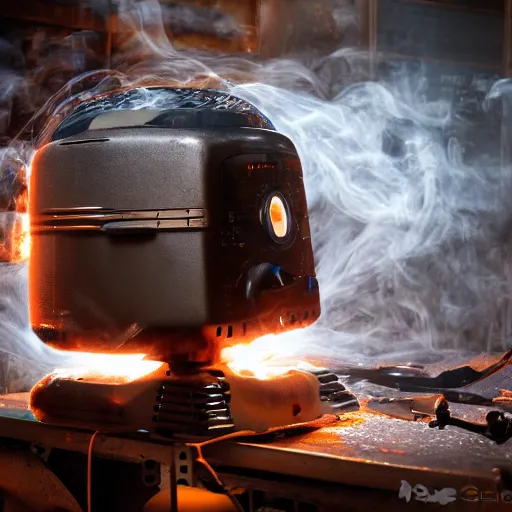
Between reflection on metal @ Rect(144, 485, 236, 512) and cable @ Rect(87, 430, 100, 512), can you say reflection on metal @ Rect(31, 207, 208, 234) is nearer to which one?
cable @ Rect(87, 430, 100, 512)

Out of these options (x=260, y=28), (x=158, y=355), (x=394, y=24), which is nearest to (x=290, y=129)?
(x=260, y=28)

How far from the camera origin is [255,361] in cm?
308

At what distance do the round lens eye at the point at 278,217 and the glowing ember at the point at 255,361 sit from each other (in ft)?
1.31

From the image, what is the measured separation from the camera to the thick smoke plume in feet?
14.4

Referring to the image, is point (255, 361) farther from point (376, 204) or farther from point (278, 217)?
point (376, 204)

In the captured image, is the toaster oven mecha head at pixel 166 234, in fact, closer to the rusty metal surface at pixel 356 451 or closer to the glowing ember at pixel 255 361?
the glowing ember at pixel 255 361

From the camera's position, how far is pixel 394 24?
495cm

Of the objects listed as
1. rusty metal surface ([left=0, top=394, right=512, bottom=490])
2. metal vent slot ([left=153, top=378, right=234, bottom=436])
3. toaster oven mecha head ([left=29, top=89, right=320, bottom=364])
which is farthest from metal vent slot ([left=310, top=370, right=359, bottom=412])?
metal vent slot ([left=153, top=378, right=234, bottom=436])

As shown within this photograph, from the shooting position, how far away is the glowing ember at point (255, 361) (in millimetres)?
2598

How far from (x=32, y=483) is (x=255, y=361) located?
3.19 ft

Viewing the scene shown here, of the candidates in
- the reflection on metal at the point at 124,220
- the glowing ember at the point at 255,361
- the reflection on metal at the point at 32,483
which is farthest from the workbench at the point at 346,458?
the reflection on metal at the point at 124,220

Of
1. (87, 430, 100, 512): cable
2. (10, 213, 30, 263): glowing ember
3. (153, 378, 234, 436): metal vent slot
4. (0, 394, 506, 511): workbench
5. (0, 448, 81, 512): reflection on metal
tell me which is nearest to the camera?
(0, 394, 506, 511): workbench

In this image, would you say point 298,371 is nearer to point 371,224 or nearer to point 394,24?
point 371,224

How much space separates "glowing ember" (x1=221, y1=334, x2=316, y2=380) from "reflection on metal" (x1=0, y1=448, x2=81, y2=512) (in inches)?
30.2
